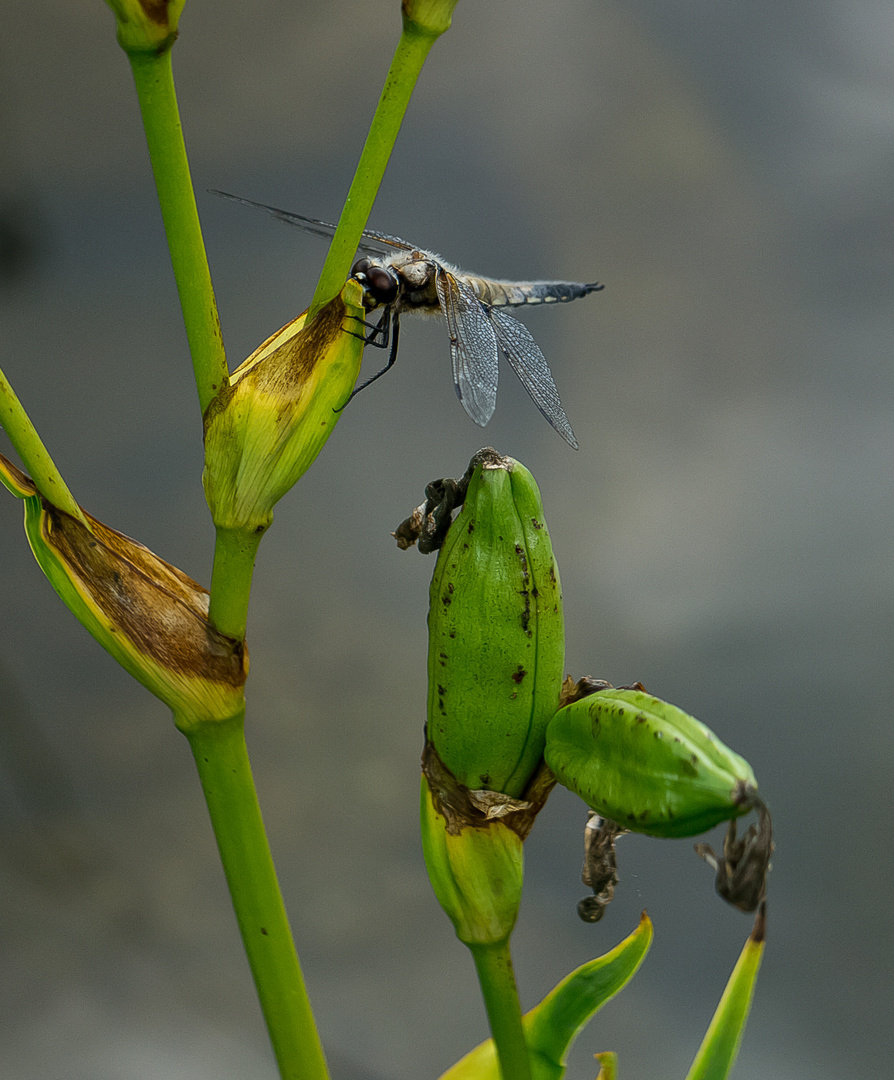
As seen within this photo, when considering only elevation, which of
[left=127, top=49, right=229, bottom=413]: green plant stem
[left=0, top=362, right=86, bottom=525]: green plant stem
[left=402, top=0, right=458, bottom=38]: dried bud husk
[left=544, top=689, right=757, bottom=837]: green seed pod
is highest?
[left=402, top=0, right=458, bottom=38]: dried bud husk

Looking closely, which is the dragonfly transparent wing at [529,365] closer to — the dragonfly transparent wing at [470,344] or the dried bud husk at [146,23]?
the dragonfly transparent wing at [470,344]

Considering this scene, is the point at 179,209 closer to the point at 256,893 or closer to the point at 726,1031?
the point at 256,893

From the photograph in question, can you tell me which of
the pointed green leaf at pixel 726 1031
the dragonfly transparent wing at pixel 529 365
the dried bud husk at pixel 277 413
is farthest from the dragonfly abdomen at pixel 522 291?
the pointed green leaf at pixel 726 1031

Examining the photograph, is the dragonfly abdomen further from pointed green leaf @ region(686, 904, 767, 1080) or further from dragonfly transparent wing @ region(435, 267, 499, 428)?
pointed green leaf @ region(686, 904, 767, 1080)

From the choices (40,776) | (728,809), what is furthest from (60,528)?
(40,776)

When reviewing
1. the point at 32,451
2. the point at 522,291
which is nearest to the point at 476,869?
the point at 32,451

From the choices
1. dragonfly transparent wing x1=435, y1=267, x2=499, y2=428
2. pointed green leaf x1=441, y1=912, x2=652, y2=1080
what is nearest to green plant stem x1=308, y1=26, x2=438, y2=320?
dragonfly transparent wing x1=435, y1=267, x2=499, y2=428

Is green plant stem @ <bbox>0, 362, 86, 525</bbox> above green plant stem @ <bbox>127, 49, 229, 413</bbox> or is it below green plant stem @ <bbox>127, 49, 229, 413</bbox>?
below
